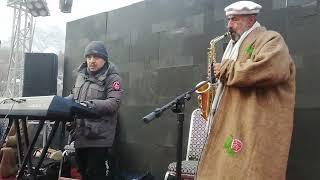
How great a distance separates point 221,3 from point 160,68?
37.0 inches

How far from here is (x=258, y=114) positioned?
2188mm

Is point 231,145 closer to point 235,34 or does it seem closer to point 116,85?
point 235,34

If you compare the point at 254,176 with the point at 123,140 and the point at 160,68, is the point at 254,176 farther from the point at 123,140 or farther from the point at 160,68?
the point at 123,140

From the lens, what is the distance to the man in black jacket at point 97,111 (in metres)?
2.94

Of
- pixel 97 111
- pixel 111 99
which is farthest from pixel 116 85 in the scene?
pixel 97 111

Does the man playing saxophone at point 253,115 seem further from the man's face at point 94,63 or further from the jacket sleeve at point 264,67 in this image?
the man's face at point 94,63

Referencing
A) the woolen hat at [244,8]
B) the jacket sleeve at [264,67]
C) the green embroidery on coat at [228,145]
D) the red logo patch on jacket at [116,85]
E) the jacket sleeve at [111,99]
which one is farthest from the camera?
the red logo patch on jacket at [116,85]

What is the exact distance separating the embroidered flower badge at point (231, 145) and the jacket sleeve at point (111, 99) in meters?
0.96

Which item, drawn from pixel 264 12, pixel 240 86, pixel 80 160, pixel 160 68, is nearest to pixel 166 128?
pixel 160 68

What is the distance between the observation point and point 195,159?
3328 mm

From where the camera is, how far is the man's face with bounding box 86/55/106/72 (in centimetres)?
310

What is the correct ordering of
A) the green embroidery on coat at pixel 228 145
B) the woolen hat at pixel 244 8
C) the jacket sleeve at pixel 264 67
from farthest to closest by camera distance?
the woolen hat at pixel 244 8 < the green embroidery on coat at pixel 228 145 < the jacket sleeve at pixel 264 67

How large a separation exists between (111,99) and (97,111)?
0.59 ft

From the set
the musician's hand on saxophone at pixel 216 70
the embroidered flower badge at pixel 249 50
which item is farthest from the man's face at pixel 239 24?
the musician's hand on saxophone at pixel 216 70
